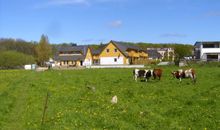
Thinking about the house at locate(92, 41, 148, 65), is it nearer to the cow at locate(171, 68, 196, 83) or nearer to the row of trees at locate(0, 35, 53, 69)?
the row of trees at locate(0, 35, 53, 69)

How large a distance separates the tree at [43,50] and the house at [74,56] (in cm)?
543

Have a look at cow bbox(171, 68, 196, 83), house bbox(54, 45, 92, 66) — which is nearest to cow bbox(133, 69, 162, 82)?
cow bbox(171, 68, 196, 83)

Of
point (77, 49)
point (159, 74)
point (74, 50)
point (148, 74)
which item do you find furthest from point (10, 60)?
point (159, 74)

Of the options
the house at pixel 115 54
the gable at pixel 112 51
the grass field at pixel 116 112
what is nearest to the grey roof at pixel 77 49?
the house at pixel 115 54

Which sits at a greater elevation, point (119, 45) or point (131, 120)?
point (119, 45)

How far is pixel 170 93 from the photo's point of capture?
25406mm

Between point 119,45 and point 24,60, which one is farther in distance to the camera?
point 24,60

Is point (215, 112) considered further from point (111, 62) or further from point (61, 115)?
point (111, 62)

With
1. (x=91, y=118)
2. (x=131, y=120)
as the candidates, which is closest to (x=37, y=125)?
(x=91, y=118)

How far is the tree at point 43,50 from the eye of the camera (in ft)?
409

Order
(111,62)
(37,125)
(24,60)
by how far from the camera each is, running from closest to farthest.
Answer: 1. (37,125)
2. (111,62)
3. (24,60)

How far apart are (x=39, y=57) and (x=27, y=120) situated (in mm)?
112153

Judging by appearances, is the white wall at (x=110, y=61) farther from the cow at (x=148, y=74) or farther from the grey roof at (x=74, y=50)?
the cow at (x=148, y=74)

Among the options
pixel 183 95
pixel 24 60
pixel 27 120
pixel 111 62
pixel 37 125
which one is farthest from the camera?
pixel 24 60
